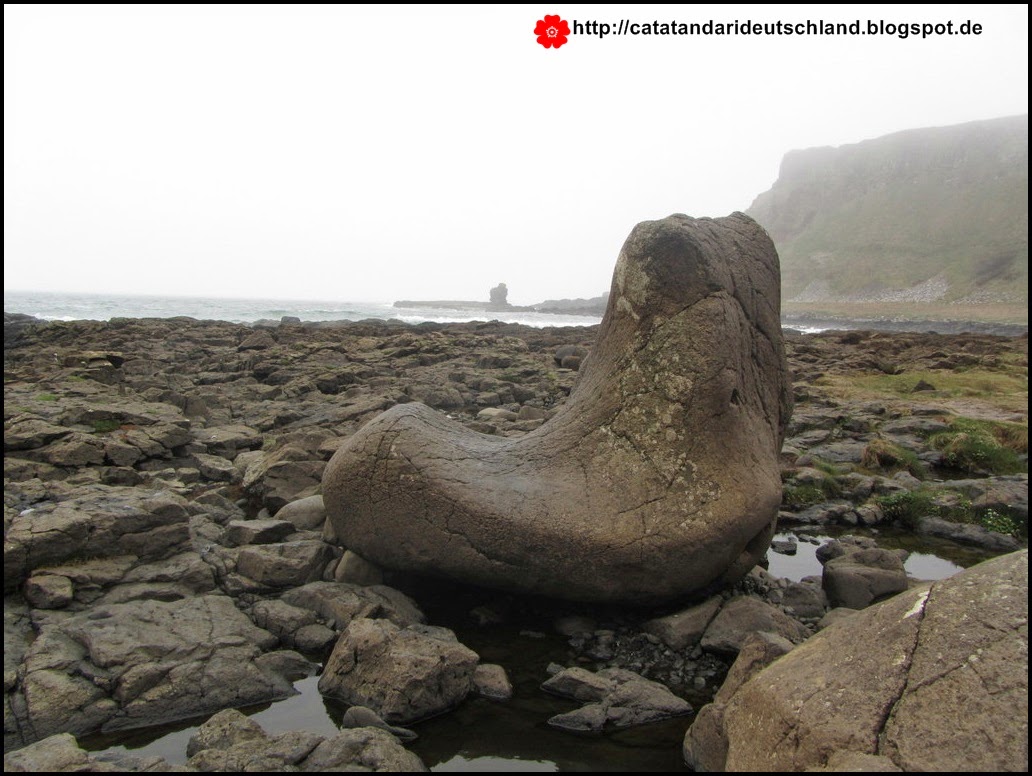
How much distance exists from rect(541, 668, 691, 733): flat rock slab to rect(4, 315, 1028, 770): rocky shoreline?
1cm

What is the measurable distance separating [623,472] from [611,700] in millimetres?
1956

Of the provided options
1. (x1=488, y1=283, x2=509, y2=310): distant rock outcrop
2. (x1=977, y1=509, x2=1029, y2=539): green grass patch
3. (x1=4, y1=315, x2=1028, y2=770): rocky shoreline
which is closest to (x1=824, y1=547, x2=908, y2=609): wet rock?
(x1=4, y1=315, x2=1028, y2=770): rocky shoreline

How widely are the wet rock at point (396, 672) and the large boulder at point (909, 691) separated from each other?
5.57 feet

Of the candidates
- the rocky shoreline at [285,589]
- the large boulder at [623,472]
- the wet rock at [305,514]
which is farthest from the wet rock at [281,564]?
the wet rock at [305,514]

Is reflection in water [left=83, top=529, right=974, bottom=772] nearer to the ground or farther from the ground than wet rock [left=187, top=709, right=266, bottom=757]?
nearer to the ground

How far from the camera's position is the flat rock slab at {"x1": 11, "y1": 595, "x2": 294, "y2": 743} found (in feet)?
13.6

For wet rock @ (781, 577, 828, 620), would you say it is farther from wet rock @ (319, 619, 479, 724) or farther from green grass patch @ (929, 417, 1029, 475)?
green grass patch @ (929, 417, 1029, 475)

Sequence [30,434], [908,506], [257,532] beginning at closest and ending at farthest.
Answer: [257,532] → [908,506] → [30,434]

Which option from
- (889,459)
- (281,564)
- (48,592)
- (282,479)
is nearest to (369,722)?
(281,564)

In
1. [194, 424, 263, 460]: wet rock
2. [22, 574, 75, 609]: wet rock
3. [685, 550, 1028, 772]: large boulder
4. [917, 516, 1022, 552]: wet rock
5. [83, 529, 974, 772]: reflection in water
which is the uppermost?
[685, 550, 1028, 772]: large boulder

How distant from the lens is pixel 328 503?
636 centimetres

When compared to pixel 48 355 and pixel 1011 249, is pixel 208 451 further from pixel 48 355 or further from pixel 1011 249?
pixel 1011 249

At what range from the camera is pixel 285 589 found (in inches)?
235

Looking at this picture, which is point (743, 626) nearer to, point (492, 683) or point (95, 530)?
point (492, 683)
